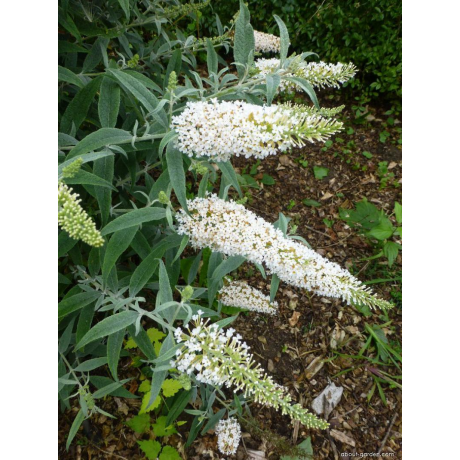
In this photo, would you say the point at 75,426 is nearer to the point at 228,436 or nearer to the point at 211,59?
the point at 228,436

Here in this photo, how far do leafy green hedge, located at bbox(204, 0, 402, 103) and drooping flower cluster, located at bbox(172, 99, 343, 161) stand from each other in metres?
2.97

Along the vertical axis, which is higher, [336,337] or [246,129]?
[246,129]

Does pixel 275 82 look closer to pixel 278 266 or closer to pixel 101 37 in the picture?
pixel 278 266

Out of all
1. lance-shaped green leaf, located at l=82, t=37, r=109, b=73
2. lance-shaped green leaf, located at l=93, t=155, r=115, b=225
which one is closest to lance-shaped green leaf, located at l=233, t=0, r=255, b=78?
lance-shaped green leaf, located at l=93, t=155, r=115, b=225

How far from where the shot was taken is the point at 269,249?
1550 millimetres

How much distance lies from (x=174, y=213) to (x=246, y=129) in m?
0.57

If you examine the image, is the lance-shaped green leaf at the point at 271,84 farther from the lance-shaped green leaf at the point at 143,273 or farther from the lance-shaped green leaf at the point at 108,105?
the lance-shaped green leaf at the point at 143,273

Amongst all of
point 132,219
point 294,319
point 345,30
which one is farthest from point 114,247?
point 345,30

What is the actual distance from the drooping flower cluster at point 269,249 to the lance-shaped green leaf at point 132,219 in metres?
0.15

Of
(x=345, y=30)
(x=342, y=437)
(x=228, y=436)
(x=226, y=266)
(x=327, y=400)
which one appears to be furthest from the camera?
(x=345, y=30)

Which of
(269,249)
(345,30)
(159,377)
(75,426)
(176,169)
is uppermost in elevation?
(345,30)

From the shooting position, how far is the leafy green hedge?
3.77 meters

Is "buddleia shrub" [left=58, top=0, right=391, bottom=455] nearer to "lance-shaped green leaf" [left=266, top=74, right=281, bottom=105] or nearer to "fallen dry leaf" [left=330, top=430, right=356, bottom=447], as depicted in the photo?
"lance-shaped green leaf" [left=266, top=74, right=281, bottom=105]

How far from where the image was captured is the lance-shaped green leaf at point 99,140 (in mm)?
1449
